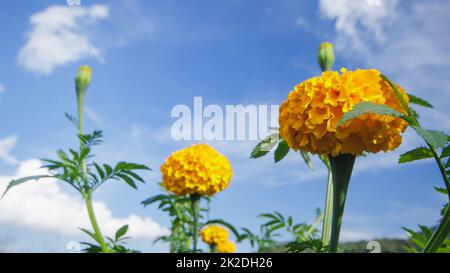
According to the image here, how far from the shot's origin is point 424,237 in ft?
3.98

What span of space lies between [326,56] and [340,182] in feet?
2.97

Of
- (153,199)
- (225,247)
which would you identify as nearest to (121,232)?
(153,199)

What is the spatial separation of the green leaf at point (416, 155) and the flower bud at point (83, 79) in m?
1.60

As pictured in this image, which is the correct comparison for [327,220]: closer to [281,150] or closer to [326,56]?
[281,150]

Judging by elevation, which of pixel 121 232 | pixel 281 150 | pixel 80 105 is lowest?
pixel 121 232

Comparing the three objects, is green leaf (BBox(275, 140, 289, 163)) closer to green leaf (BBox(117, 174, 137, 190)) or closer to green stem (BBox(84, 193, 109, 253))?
green leaf (BBox(117, 174, 137, 190))

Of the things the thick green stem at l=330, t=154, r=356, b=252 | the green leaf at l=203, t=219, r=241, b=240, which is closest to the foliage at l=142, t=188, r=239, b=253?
the green leaf at l=203, t=219, r=241, b=240

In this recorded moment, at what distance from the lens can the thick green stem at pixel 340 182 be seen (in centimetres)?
95

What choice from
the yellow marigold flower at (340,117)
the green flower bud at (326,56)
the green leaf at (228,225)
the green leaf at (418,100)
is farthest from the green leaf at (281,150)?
the green leaf at (228,225)

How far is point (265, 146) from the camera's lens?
1172 mm

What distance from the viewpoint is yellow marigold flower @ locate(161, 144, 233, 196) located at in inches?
85.6

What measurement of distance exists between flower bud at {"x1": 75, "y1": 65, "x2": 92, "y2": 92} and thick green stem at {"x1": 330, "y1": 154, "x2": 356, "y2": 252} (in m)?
1.45
